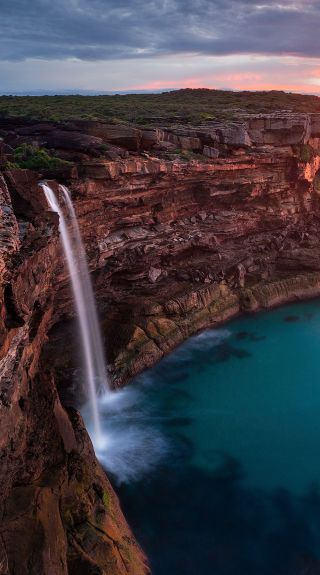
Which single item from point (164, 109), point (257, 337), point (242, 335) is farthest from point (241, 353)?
point (164, 109)

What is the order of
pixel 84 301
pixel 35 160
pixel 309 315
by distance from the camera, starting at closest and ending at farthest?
pixel 35 160, pixel 84 301, pixel 309 315

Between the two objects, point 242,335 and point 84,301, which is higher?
point 84,301

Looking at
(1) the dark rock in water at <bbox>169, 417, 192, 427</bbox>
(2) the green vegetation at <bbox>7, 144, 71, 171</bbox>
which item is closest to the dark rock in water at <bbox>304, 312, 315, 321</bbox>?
(1) the dark rock in water at <bbox>169, 417, 192, 427</bbox>

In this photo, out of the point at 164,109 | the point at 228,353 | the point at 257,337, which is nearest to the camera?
the point at 228,353

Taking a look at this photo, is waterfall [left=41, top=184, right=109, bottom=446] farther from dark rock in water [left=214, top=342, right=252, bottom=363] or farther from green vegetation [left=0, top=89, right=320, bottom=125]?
green vegetation [left=0, top=89, right=320, bottom=125]

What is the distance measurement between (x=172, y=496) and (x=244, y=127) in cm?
2633

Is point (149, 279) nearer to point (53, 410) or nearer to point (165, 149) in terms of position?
point (165, 149)

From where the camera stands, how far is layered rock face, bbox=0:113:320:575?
12.4 metres

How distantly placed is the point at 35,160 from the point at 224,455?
16260 millimetres

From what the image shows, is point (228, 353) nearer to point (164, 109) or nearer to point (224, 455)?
point (224, 455)

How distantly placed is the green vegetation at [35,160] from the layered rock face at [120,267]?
516 mm

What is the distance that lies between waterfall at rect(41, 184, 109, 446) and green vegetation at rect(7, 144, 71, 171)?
2069 millimetres

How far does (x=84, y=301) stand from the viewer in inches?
986

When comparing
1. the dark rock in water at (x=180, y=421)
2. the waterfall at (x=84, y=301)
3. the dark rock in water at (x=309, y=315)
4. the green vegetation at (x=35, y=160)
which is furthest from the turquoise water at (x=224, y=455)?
the green vegetation at (x=35, y=160)
